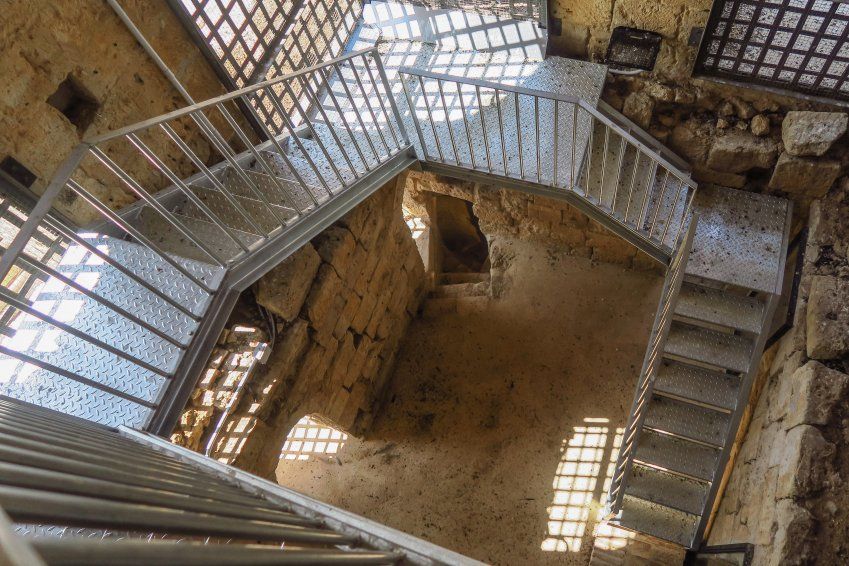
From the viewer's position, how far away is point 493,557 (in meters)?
5.59

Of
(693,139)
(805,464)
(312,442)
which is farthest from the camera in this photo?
(312,442)

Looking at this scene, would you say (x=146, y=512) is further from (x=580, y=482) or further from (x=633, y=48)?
(x=633, y=48)

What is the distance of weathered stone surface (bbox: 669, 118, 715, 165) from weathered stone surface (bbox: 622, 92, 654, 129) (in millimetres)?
295

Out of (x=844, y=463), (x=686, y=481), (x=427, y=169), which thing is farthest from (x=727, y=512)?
(x=427, y=169)

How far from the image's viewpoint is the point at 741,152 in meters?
5.14

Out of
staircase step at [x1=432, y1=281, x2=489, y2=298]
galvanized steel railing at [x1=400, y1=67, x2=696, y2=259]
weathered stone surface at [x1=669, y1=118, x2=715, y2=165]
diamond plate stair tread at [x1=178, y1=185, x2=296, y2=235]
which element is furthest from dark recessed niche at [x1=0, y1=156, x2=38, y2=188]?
weathered stone surface at [x1=669, y1=118, x2=715, y2=165]

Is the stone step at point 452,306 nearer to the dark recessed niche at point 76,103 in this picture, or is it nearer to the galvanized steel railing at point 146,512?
the dark recessed niche at point 76,103

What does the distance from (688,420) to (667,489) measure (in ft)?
1.87

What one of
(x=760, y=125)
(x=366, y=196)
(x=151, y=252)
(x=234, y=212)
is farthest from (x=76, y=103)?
(x=760, y=125)

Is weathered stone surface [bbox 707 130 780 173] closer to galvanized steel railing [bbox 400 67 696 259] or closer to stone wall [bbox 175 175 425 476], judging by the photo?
galvanized steel railing [bbox 400 67 696 259]

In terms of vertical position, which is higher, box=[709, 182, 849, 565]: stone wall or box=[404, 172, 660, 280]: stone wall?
box=[404, 172, 660, 280]: stone wall

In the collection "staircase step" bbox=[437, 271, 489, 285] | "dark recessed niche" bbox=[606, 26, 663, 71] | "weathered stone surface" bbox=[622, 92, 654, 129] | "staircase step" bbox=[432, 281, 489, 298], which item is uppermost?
"dark recessed niche" bbox=[606, 26, 663, 71]

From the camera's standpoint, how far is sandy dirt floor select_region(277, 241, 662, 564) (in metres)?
5.78

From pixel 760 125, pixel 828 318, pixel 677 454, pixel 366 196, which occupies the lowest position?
pixel 677 454
